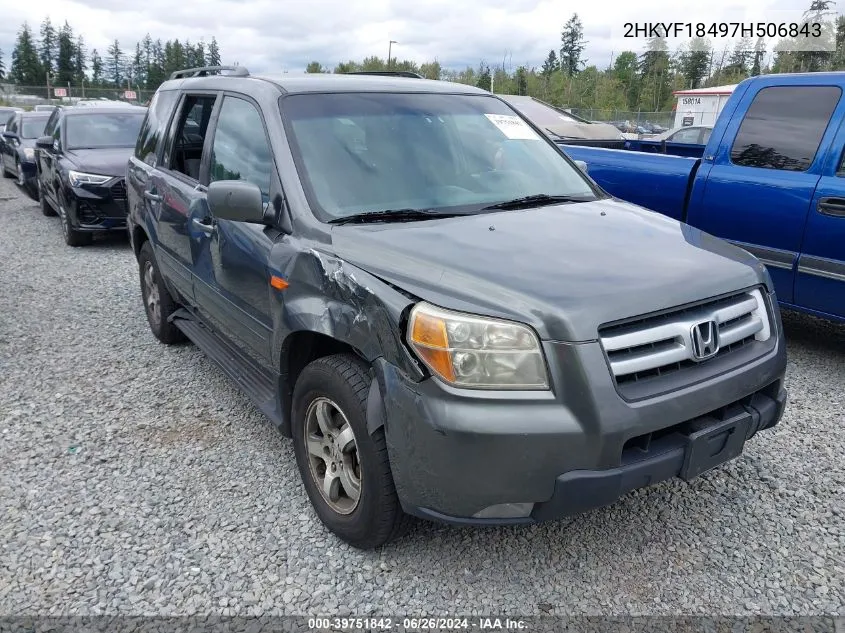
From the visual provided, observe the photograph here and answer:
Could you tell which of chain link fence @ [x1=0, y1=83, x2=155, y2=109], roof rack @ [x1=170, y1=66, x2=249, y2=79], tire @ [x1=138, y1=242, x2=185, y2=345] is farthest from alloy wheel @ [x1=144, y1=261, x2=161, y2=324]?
chain link fence @ [x1=0, y1=83, x2=155, y2=109]

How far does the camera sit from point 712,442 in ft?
8.20

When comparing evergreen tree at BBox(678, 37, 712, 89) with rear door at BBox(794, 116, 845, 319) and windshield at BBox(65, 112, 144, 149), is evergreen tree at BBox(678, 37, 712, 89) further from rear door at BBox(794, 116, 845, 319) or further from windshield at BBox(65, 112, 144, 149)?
rear door at BBox(794, 116, 845, 319)

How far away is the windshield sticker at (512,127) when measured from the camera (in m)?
3.83

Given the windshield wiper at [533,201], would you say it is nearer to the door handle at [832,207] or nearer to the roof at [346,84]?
the roof at [346,84]

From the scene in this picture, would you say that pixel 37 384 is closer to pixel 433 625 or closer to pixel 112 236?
pixel 433 625

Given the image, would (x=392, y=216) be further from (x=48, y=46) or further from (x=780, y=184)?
(x=48, y=46)

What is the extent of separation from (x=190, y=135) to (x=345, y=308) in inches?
92.8

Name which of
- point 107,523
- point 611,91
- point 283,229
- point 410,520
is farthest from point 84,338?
point 611,91

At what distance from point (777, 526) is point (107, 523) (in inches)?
116

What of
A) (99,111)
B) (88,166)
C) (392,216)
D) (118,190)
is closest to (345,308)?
(392,216)

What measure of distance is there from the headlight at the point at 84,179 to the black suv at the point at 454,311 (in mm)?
5403

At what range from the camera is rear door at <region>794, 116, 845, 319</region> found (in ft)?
14.3

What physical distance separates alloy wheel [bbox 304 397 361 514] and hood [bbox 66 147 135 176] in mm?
6712

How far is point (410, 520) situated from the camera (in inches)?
108
